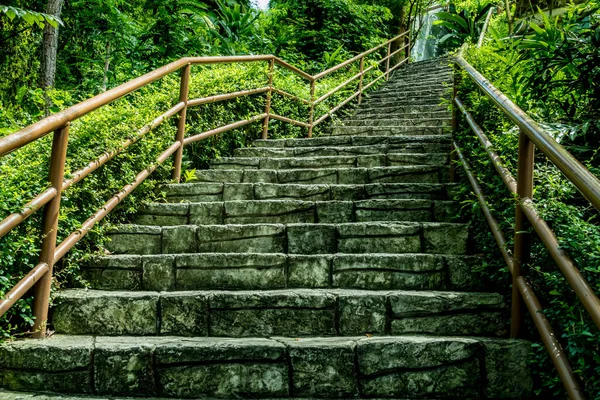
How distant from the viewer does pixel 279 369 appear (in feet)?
6.73

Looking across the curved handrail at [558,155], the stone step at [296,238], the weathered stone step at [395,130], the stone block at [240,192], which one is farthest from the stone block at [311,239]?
the weathered stone step at [395,130]

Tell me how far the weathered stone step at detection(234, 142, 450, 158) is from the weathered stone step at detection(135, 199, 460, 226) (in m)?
1.51

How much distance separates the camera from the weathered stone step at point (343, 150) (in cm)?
483

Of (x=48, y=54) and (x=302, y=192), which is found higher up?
(x=48, y=54)

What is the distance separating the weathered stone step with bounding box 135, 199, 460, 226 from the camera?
3.27 meters

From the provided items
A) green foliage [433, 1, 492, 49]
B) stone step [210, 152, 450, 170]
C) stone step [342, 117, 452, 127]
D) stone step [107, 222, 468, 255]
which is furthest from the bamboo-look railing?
green foliage [433, 1, 492, 49]

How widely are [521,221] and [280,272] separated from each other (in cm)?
115

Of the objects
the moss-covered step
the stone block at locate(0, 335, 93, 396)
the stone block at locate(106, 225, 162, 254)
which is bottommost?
the stone block at locate(0, 335, 93, 396)

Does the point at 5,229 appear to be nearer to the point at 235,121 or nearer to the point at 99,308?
the point at 99,308

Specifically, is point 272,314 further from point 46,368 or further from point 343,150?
point 343,150

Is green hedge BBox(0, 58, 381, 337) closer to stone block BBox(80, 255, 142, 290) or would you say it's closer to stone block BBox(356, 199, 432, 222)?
stone block BBox(80, 255, 142, 290)

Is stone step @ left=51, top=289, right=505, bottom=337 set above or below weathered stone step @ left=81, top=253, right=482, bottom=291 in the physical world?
below

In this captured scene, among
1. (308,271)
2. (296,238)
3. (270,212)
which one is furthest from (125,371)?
(270,212)

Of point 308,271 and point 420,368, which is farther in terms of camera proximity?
point 308,271
